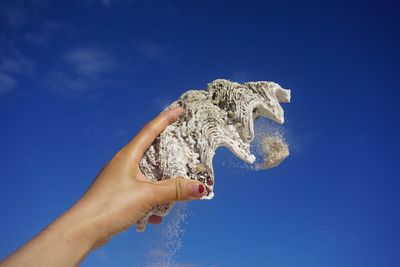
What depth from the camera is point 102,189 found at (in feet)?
11.1

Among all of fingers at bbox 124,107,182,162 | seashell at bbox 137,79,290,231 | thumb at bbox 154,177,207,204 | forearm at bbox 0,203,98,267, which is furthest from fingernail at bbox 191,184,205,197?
forearm at bbox 0,203,98,267

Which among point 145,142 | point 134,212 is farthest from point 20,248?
point 145,142

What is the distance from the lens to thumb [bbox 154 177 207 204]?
3.54m

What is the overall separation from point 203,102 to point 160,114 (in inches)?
23.7

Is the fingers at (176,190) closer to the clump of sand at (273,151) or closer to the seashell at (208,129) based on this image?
the seashell at (208,129)

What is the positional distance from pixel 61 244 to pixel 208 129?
2.09 m

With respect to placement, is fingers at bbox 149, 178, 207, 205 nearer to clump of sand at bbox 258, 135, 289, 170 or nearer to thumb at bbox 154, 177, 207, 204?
thumb at bbox 154, 177, 207, 204

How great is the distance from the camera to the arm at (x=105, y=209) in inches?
112

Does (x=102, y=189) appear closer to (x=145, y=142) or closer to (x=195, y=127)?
(x=145, y=142)

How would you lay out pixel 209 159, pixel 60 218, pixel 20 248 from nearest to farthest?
pixel 20 248
pixel 60 218
pixel 209 159

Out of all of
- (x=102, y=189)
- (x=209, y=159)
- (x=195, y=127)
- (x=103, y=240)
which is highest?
(x=195, y=127)

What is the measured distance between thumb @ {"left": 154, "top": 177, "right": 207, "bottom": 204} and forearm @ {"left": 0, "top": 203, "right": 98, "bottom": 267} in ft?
2.15

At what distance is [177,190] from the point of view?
364 cm

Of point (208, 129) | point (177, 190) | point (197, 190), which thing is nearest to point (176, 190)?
point (177, 190)
